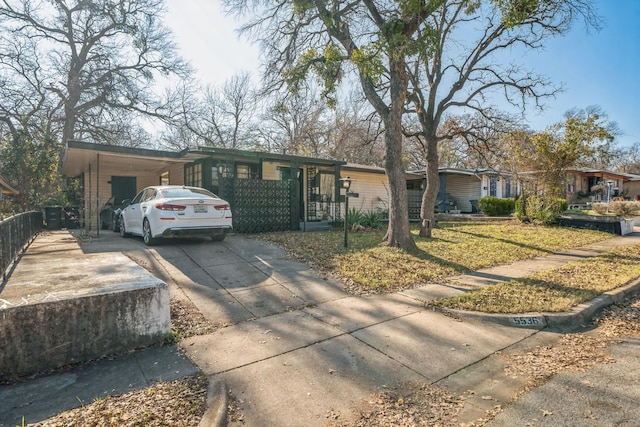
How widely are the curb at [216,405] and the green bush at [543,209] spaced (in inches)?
605

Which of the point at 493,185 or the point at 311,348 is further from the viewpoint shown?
the point at 493,185

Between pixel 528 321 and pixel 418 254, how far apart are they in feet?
11.9

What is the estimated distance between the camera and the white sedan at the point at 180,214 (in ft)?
23.1

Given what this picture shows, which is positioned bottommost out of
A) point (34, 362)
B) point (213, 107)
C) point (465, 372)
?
point (465, 372)

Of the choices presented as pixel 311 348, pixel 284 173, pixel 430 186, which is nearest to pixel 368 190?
pixel 430 186

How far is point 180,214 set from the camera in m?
7.07

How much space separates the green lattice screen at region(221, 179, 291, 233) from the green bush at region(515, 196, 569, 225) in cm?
1100

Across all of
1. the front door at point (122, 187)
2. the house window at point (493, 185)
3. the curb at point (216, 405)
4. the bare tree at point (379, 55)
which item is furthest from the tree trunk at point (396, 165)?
the house window at point (493, 185)

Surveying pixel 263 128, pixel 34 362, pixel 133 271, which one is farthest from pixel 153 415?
pixel 263 128

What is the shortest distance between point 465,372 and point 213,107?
27.9 m

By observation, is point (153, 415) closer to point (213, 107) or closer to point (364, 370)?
point (364, 370)

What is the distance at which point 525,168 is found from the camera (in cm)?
1471

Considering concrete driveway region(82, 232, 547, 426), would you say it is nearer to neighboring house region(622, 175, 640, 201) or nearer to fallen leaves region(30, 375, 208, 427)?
fallen leaves region(30, 375, 208, 427)

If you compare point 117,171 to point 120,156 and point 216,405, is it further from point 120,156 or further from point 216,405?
point 216,405
